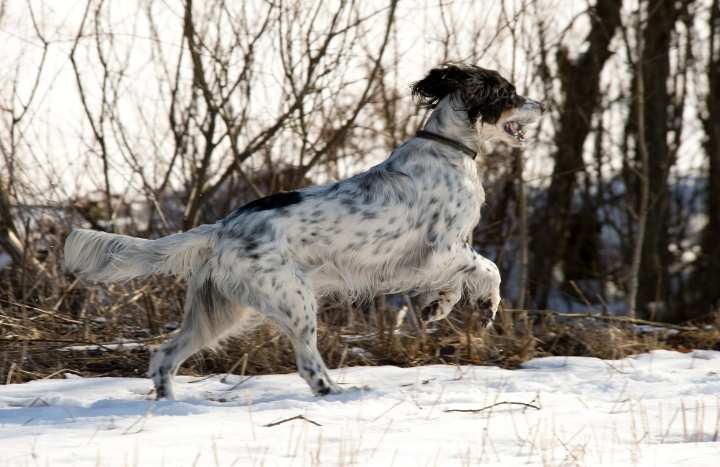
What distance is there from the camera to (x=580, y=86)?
41.3 feet

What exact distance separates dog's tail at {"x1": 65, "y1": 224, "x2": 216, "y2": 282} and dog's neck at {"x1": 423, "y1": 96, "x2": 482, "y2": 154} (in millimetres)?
1448

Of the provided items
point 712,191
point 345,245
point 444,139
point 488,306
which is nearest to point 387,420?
point 345,245

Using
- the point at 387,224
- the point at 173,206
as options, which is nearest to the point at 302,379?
the point at 387,224

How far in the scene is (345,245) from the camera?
17.3ft

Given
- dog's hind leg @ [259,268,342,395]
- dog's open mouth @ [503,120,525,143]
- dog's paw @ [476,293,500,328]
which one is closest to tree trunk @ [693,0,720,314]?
dog's open mouth @ [503,120,525,143]

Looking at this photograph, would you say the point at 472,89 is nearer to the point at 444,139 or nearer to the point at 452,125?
the point at 452,125

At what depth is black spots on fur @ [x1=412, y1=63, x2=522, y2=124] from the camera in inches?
230

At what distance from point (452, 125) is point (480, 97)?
21 centimetres

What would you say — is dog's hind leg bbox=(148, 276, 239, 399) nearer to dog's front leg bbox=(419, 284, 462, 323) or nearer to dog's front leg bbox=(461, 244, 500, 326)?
dog's front leg bbox=(419, 284, 462, 323)

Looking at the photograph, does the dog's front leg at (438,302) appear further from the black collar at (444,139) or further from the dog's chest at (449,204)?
the black collar at (444,139)

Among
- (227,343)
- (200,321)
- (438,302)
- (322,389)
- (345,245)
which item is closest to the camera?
(322,389)

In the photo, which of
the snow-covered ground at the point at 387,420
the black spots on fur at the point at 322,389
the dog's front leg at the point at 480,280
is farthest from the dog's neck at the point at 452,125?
the black spots on fur at the point at 322,389

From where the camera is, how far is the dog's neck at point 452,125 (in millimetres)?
5828

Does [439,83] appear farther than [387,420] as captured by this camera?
Yes
